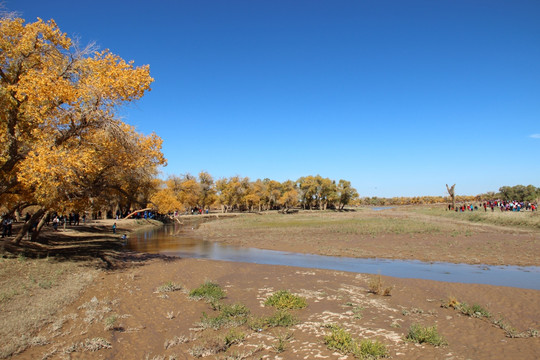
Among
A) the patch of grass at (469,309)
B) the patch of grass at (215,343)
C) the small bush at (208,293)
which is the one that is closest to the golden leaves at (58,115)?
the small bush at (208,293)

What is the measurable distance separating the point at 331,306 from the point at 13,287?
1122 cm

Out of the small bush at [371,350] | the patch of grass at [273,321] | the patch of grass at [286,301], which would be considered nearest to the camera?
the small bush at [371,350]

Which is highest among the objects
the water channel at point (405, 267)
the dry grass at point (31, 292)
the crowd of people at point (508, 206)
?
the crowd of people at point (508, 206)

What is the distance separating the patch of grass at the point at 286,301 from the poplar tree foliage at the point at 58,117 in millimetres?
9036

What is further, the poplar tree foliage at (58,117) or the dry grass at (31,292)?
the poplar tree foliage at (58,117)

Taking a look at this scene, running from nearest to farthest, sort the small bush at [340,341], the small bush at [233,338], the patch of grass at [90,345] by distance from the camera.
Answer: the patch of grass at [90,345], the small bush at [340,341], the small bush at [233,338]

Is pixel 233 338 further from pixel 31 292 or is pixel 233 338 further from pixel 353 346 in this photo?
pixel 31 292

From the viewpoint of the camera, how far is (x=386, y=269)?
60.2 feet

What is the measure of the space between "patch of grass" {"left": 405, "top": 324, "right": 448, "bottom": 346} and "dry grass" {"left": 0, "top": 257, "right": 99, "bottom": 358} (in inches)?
360

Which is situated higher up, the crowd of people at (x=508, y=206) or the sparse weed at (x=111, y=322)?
the crowd of people at (x=508, y=206)

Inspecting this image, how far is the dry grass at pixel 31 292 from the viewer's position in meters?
7.73

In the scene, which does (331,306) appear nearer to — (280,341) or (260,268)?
(280,341)

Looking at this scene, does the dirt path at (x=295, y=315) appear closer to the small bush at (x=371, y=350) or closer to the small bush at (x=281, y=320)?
the small bush at (x=281, y=320)

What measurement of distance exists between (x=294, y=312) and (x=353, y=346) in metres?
3.14
